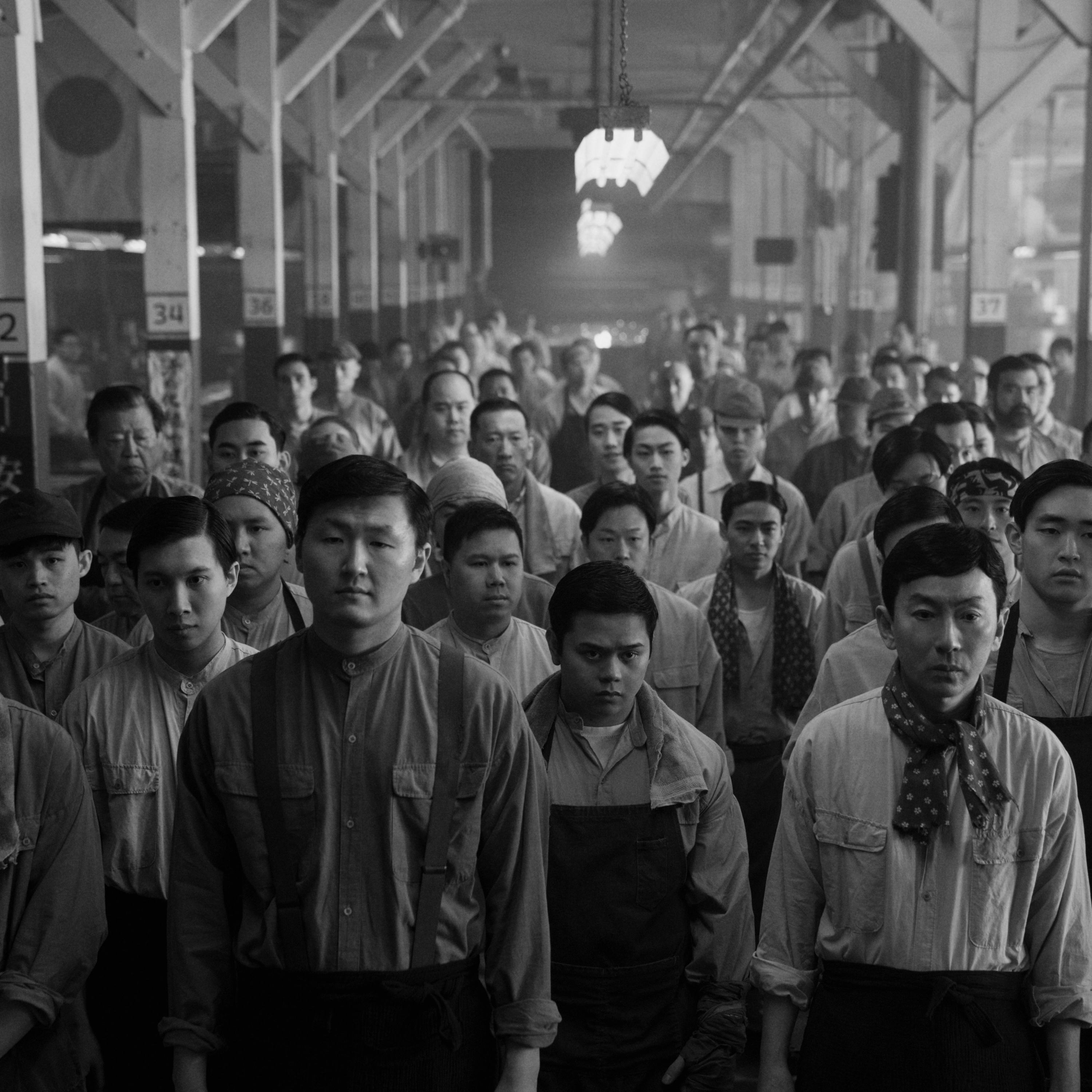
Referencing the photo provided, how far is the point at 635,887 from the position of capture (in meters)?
3.45

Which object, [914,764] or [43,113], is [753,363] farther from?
[914,764]

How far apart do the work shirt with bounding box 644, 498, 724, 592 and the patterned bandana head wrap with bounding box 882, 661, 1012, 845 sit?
3.19 meters

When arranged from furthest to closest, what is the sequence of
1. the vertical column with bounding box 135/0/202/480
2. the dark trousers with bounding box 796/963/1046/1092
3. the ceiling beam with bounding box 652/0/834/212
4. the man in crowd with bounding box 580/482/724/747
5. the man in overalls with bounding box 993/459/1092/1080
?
the ceiling beam with bounding box 652/0/834/212 < the vertical column with bounding box 135/0/202/480 < the man in crowd with bounding box 580/482/724/747 < the man in overalls with bounding box 993/459/1092/1080 < the dark trousers with bounding box 796/963/1046/1092

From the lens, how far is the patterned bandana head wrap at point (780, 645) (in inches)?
200

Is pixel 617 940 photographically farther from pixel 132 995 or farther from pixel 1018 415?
pixel 1018 415

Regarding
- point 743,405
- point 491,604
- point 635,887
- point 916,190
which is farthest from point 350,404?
point 916,190

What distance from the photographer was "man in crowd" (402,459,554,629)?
197 inches

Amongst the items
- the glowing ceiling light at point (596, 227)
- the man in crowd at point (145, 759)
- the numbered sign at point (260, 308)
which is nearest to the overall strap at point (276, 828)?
the man in crowd at point (145, 759)

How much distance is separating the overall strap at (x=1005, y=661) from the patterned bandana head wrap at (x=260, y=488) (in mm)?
2055

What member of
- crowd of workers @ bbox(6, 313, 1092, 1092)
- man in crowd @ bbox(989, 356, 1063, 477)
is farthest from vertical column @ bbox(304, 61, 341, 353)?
crowd of workers @ bbox(6, 313, 1092, 1092)

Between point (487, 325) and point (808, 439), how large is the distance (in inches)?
393

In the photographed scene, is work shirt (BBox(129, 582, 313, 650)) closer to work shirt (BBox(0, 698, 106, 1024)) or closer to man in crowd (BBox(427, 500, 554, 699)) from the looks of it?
man in crowd (BBox(427, 500, 554, 699))

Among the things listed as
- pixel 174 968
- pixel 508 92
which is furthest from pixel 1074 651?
pixel 508 92

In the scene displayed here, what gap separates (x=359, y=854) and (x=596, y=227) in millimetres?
13700
